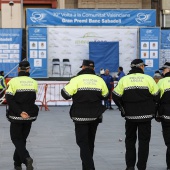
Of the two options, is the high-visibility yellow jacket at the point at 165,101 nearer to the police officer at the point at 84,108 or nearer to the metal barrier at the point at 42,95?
the police officer at the point at 84,108

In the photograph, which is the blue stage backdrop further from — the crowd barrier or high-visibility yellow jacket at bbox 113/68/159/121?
high-visibility yellow jacket at bbox 113/68/159/121

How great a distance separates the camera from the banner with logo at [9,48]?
28953mm

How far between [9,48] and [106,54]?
4647 millimetres

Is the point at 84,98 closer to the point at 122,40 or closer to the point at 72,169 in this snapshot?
the point at 72,169

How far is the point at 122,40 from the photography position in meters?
29.3

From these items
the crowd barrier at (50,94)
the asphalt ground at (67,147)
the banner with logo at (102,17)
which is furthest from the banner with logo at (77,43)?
the asphalt ground at (67,147)

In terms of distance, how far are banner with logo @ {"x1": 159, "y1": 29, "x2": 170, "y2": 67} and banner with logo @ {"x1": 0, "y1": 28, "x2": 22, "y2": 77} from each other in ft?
22.9

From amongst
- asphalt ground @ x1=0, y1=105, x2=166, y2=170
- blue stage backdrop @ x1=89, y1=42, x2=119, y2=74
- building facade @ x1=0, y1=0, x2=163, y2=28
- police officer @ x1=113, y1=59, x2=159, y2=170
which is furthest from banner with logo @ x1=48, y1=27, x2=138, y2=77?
police officer @ x1=113, y1=59, x2=159, y2=170

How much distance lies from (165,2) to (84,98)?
3378cm

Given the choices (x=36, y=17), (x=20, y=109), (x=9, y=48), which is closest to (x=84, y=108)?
(x=20, y=109)

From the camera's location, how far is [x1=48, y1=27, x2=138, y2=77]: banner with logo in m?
29.0

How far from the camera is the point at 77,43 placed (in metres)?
29.2

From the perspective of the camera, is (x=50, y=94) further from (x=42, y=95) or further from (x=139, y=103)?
(x=139, y=103)

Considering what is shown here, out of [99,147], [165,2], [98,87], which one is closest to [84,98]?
[98,87]
